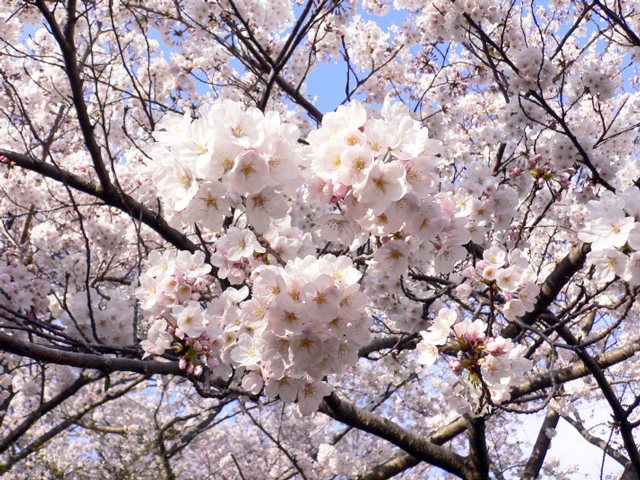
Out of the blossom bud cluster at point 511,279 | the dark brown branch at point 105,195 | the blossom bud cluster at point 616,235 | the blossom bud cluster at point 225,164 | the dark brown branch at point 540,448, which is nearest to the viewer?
the blossom bud cluster at point 225,164

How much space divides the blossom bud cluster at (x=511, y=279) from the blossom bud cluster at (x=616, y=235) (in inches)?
16.9

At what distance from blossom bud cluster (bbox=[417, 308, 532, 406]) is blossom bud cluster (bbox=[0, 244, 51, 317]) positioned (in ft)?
9.44

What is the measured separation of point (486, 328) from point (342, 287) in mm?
1175

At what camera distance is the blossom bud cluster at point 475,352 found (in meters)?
2.18

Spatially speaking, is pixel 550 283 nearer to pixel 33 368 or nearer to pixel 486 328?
pixel 486 328

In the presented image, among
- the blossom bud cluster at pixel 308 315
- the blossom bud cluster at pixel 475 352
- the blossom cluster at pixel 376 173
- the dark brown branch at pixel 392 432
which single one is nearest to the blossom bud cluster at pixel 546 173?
the blossom bud cluster at pixel 475 352

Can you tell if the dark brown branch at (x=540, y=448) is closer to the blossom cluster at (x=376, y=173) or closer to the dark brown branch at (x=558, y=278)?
the dark brown branch at (x=558, y=278)

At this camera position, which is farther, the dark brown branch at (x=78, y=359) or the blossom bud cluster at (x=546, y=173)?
the blossom bud cluster at (x=546, y=173)

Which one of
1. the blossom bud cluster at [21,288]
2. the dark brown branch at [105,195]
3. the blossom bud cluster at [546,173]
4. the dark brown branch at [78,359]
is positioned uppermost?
the dark brown branch at [105,195]

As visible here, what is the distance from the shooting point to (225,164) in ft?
4.90

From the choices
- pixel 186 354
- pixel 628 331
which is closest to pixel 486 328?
pixel 186 354

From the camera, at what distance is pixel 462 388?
2.52 m

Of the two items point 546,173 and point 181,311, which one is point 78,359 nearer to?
point 181,311

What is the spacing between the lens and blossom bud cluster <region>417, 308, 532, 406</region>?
2178mm
